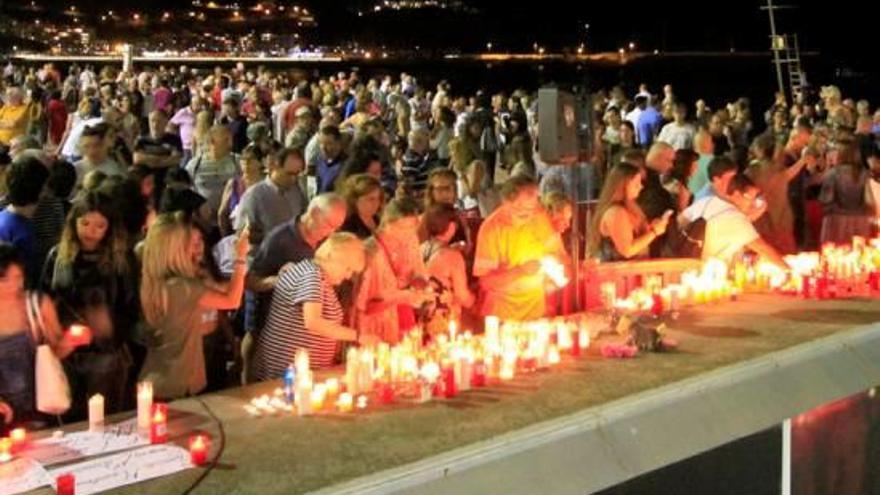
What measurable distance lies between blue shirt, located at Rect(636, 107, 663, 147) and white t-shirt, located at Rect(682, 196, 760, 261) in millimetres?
8640

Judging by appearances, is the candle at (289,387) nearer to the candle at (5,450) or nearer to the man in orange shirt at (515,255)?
the candle at (5,450)

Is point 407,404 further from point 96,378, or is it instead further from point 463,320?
point 463,320

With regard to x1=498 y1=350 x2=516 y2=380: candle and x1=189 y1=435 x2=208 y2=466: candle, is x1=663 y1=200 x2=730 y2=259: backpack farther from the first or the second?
x1=189 y1=435 x2=208 y2=466: candle

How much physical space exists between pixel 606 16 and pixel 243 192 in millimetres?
49946

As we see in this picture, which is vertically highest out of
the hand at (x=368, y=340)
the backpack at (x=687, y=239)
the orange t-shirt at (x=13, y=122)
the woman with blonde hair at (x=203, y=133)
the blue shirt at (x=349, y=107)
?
the blue shirt at (x=349, y=107)

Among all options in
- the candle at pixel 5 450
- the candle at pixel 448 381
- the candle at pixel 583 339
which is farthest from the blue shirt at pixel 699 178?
the candle at pixel 5 450

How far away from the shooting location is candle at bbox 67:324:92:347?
5.40 metres

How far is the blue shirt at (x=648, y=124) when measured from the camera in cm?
1673

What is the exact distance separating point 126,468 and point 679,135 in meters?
10.7

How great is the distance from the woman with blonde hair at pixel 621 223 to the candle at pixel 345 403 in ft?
10.7

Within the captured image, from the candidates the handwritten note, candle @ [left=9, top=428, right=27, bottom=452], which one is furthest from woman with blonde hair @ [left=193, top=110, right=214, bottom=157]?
the handwritten note

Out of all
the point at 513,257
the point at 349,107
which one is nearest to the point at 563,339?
the point at 513,257

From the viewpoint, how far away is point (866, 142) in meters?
13.6

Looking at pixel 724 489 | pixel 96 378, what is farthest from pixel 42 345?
pixel 724 489
